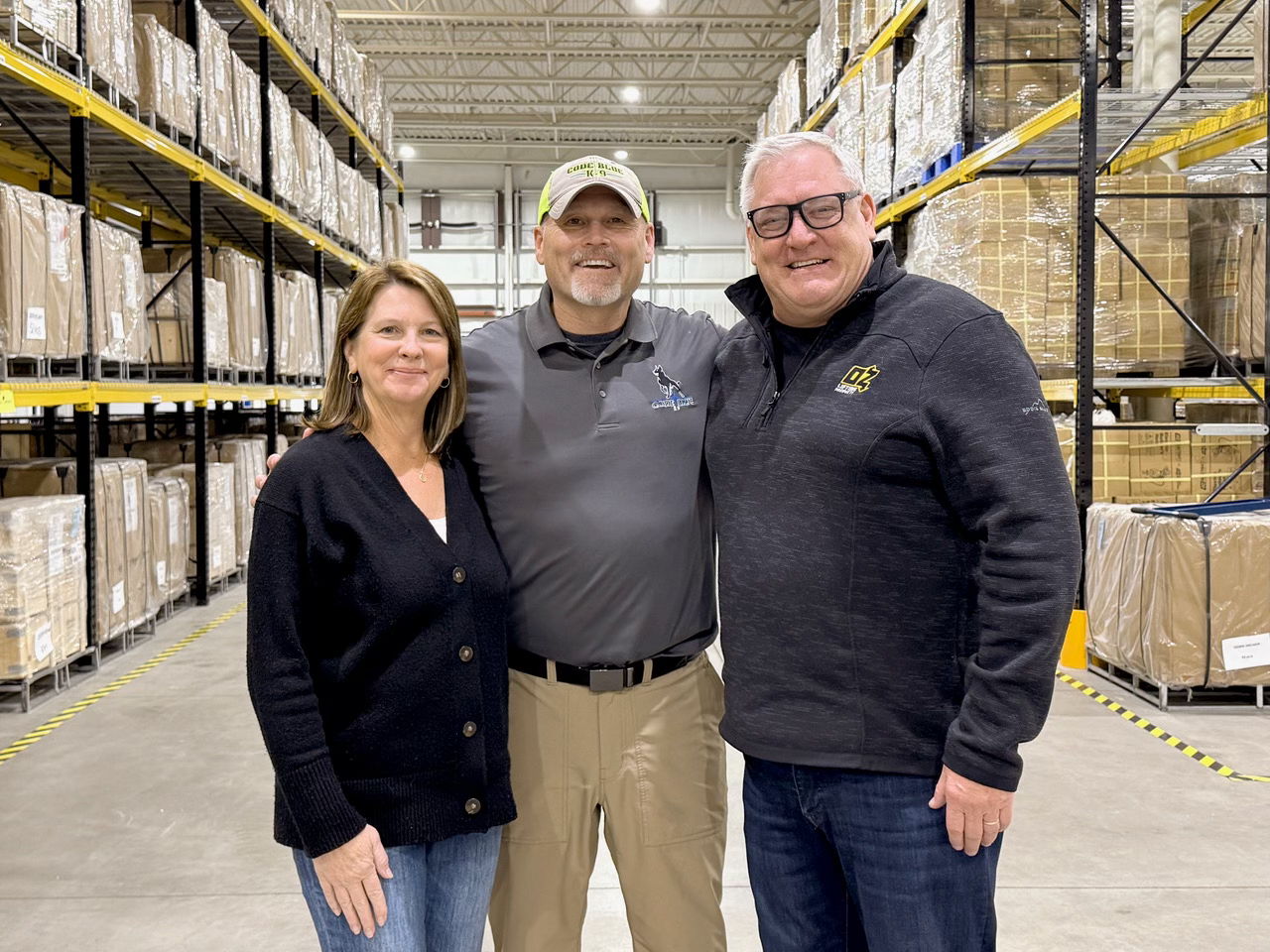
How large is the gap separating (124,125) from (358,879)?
256 inches

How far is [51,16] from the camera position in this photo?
5.90 m

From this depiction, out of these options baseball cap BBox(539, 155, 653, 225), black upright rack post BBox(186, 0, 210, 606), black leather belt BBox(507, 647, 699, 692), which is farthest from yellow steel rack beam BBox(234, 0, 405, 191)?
black leather belt BBox(507, 647, 699, 692)

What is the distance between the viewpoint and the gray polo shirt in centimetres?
238

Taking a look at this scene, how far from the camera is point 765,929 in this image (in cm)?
216

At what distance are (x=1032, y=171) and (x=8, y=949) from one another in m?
8.32

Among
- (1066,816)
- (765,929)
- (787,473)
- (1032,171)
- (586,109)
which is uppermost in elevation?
(586,109)

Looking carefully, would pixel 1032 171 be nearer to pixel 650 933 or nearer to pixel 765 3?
pixel 650 933

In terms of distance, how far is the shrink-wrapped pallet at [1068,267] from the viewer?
6984 millimetres

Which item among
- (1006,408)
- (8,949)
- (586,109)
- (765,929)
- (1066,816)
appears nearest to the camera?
(1006,408)

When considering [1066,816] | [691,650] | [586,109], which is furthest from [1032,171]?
[586,109]

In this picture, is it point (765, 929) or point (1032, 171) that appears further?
point (1032, 171)

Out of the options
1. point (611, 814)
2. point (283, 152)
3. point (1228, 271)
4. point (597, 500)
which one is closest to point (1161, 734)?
point (1228, 271)

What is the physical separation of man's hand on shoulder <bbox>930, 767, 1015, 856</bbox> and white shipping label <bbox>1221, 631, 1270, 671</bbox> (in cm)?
462

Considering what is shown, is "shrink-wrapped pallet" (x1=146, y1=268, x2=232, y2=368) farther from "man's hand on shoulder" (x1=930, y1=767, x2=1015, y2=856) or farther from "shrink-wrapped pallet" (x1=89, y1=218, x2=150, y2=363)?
"man's hand on shoulder" (x1=930, y1=767, x2=1015, y2=856)
